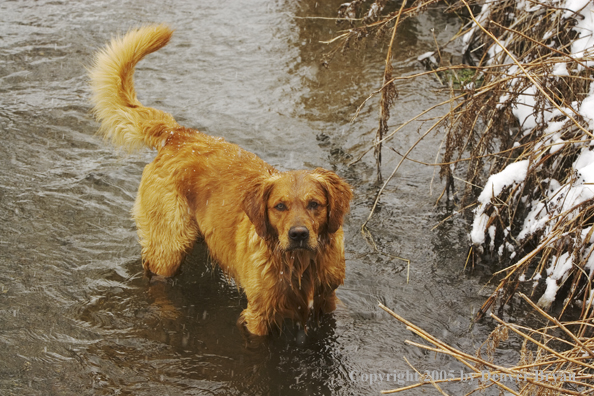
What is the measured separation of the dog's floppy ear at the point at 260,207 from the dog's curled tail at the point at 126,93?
1373mm

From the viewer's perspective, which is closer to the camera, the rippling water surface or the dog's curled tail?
the rippling water surface

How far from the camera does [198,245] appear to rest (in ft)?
17.9

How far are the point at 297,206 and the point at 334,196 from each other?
297mm

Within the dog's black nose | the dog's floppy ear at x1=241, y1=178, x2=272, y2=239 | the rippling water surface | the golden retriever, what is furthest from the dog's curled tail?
the dog's black nose

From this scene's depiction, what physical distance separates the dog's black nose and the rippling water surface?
1126 mm

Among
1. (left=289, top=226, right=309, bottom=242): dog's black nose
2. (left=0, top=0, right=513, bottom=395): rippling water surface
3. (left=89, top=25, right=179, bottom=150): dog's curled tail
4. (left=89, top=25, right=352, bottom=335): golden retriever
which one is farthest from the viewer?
(left=89, top=25, right=179, bottom=150): dog's curled tail

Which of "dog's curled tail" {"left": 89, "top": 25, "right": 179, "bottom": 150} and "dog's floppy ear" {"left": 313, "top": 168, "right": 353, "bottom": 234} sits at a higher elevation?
"dog's curled tail" {"left": 89, "top": 25, "right": 179, "bottom": 150}

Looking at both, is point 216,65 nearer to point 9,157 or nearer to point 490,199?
point 9,157

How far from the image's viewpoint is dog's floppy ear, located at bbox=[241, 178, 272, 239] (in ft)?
12.4

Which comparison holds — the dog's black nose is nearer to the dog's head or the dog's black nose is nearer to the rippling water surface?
the dog's head

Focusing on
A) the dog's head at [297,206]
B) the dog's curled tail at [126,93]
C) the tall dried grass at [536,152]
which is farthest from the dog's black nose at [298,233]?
the dog's curled tail at [126,93]

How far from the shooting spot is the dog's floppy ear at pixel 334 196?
3.79 meters

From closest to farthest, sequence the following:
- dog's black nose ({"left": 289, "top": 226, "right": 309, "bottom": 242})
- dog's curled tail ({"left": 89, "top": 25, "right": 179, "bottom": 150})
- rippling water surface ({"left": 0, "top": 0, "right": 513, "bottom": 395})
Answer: dog's black nose ({"left": 289, "top": 226, "right": 309, "bottom": 242})
rippling water surface ({"left": 0, "top": 0, "right": 513, "bottom": 395})
dog's curled tail ({"left": 89, "top": 25, "right": 179, "bottom": 150})

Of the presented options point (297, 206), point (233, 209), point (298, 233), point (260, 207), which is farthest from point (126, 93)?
point (298, 233)
